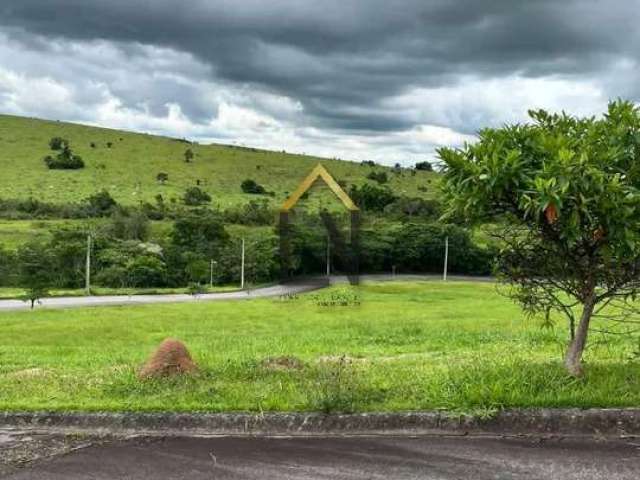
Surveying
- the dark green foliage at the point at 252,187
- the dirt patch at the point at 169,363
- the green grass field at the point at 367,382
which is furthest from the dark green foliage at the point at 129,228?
the dirt patch at the point at 169,363

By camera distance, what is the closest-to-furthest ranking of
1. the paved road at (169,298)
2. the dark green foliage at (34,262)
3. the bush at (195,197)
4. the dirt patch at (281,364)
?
1. the dirt patch at (281,364)
2. the paved road at (169,298)
3. the dark green foliage at (34,262)
4. the bush at (195,197)

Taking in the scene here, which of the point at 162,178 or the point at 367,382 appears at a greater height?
the point at 162,178

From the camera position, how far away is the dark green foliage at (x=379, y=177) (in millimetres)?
92312

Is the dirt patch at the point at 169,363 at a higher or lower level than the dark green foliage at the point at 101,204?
lower

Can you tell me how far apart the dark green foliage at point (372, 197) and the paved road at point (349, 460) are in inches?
2334

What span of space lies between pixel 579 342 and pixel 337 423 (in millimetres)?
2410

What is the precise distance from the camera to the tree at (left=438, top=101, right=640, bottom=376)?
5367mm

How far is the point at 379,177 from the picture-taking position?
94125 millimetres

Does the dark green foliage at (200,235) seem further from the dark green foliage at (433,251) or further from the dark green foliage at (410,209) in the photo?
the dark green foliage at (433,251)

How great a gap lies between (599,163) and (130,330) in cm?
2557

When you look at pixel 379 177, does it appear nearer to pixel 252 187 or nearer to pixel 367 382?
pixel 252 187

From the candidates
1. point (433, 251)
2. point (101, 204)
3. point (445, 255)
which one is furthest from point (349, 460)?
point (101, 204)

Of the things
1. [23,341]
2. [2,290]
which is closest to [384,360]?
[23,341]

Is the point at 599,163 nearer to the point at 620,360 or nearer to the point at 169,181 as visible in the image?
the point at 620,360
